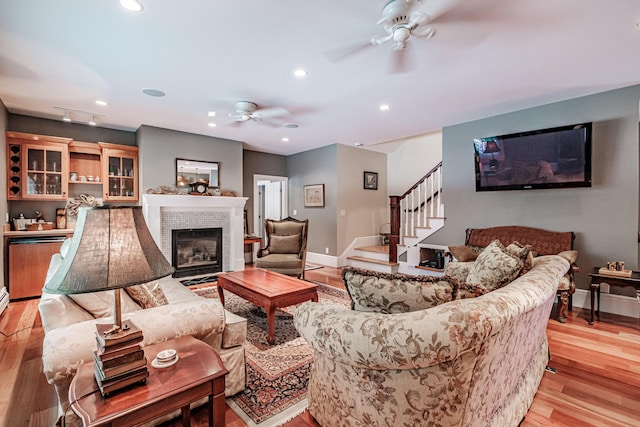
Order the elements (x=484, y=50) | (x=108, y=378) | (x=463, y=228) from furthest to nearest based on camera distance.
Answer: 1. (x=463, y=228)
2. (x=484, y=50)
3. (x=108, y=378)

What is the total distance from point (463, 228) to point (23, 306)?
615 centimetres

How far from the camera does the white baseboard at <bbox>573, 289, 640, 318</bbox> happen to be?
3350 millimetres

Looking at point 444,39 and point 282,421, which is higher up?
point 444,39

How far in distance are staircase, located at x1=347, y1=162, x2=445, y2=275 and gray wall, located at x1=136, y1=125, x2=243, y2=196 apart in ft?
9.76

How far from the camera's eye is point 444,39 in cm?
233

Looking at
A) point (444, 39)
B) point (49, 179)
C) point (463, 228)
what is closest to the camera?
point (444, 39)

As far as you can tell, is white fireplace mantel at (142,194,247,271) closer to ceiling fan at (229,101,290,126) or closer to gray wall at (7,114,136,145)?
gray wall at (7,114,136,145)

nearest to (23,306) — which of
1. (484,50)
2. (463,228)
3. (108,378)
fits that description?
(108,378)

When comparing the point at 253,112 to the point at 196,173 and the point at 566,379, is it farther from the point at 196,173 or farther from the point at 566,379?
the point at 566,379

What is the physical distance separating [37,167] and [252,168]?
3512 millimetres

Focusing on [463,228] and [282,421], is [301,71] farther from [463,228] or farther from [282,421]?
[463,228]

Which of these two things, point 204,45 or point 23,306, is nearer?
point 204,45

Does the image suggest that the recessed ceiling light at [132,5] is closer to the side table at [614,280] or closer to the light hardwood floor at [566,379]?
the light hardwood floor at [566,379]

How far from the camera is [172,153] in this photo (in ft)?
16.6
